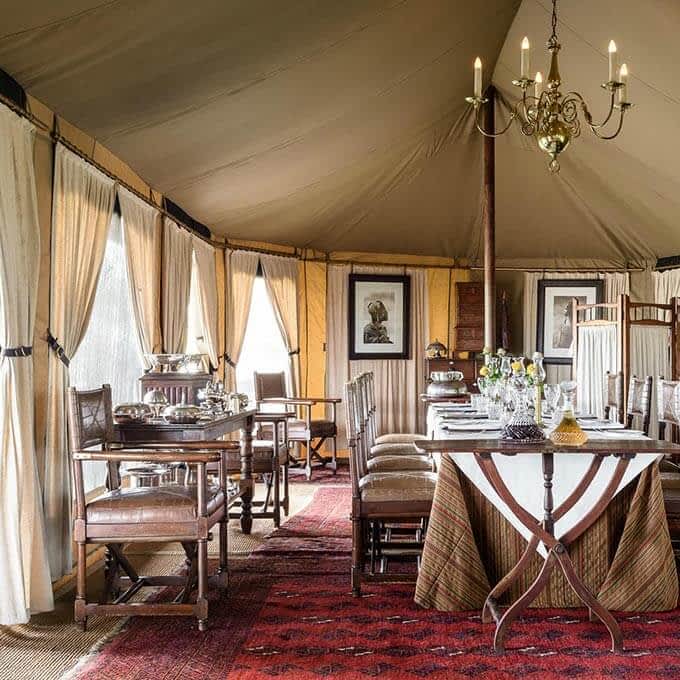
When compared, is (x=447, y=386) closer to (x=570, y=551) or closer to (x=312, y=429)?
(x=312, y=429)

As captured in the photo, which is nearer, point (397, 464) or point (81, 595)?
point (81, 595)

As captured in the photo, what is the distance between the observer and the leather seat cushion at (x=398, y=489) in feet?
12.0

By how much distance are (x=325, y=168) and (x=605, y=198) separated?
3.17 meters

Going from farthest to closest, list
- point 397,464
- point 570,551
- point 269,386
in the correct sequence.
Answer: point 269,386
point 397,464
point 570,551

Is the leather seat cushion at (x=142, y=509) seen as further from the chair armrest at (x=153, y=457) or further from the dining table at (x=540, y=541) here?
the dining table at (x=540, y=541)

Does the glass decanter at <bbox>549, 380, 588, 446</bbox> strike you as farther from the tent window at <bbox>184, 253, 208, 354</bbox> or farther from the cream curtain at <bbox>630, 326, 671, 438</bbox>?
the cream curtain at <bbox>630, 326, 671, 438</bbox>

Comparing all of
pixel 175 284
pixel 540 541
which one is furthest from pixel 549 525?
pixel 175 284

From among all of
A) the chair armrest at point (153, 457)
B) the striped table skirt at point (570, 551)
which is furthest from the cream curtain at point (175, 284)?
the striped table skirt at point (570, 551)

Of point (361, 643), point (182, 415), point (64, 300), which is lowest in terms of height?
point (361, 643)

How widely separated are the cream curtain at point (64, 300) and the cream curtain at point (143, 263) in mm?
624

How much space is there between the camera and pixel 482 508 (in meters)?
3.49

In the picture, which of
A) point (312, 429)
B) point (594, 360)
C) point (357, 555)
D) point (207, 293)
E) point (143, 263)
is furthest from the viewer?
point (312, 429)

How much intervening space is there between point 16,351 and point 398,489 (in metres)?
Result: 1.91

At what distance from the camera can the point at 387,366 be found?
8.61 metres
